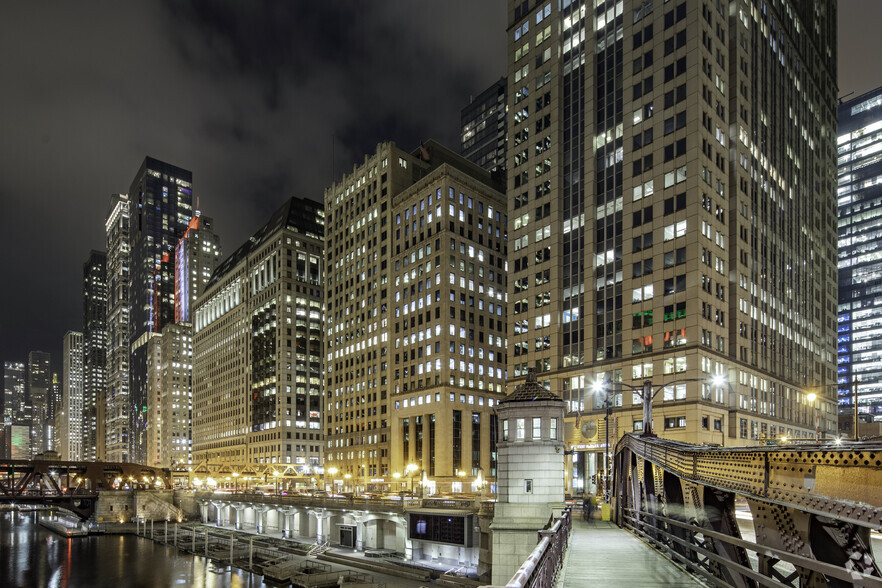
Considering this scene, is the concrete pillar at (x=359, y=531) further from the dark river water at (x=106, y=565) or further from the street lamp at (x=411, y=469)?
the street lamp at (x=411, y=469)

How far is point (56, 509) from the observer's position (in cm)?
18062

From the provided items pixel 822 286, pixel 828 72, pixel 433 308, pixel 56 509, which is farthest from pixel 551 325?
pixel 56 509

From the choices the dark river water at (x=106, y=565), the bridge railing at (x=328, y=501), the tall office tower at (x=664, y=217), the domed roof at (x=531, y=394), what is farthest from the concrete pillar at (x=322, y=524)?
the domed roof at (x=531, y=394)

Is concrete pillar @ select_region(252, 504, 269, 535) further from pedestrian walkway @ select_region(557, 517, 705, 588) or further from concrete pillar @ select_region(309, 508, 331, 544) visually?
pedestrian walkway @ select_region(557, 517, 705, 588)

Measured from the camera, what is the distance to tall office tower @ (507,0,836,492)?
8169 centimetres

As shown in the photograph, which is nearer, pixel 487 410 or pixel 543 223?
pixel 543 223

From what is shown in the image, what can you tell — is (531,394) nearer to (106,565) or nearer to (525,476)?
(525,476)

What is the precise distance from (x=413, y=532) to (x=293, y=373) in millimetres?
113396

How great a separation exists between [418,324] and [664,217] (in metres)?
54.4

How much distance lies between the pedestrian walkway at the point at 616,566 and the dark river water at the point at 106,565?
56.0 meters

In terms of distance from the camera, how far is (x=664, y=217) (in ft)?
274

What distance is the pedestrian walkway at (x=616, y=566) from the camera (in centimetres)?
1564

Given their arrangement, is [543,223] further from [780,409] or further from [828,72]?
[828,72]

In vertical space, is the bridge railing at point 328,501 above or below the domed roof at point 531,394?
below
